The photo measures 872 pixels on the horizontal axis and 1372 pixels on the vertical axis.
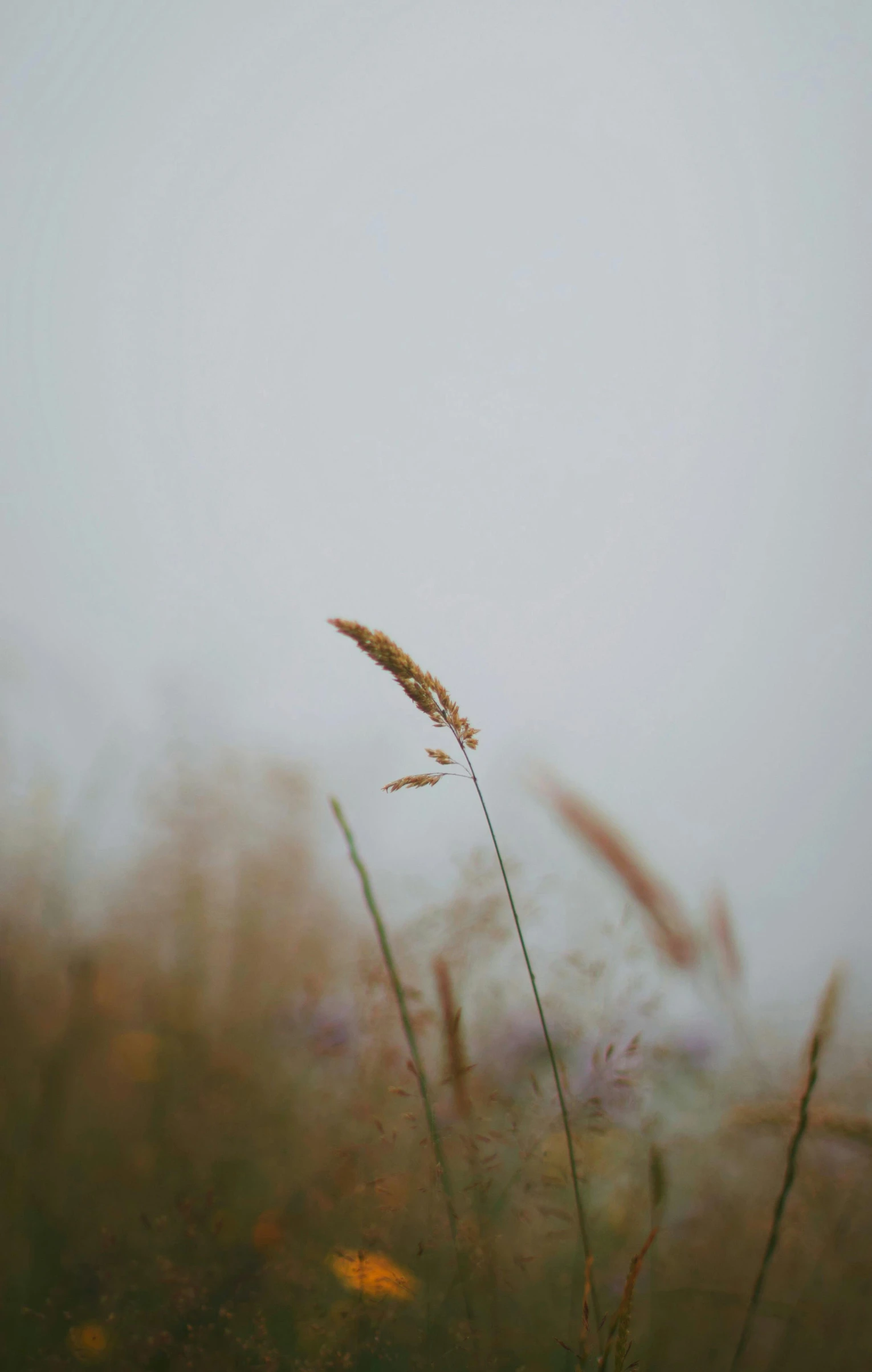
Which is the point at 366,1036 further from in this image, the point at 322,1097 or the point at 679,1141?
the point at 679,1141

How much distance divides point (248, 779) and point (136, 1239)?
125cm

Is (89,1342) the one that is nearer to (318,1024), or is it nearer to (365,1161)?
(365,1161)

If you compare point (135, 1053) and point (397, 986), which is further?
point (135, 1053)

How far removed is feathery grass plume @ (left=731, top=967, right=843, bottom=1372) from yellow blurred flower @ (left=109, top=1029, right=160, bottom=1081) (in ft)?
3.90

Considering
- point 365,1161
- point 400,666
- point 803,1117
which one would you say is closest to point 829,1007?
point 803,1117

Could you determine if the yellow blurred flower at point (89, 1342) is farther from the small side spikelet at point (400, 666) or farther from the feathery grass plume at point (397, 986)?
the small side spikelet at point (400, 666)

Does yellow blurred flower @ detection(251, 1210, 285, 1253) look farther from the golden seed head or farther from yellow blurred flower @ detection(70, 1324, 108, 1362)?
the golden seed head

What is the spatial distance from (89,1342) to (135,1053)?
770 millimetres

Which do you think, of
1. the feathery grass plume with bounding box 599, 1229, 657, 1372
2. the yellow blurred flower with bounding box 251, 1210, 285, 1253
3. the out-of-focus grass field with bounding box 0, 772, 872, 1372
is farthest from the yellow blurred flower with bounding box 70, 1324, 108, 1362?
the feathery grass plume with bounding box 599, 1229, 657, 1372

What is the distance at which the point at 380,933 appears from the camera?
52cm

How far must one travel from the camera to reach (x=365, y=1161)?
3.20ft

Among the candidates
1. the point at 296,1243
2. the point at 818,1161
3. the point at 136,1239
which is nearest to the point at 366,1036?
the point at 296,1243

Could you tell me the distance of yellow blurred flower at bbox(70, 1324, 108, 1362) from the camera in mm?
730

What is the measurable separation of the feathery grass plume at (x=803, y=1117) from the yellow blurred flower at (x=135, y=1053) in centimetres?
119
